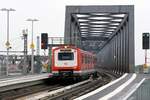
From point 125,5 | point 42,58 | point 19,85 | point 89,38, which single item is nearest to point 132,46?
point 125,5

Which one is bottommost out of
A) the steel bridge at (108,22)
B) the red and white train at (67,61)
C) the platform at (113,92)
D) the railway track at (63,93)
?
the railway track at (63,93)

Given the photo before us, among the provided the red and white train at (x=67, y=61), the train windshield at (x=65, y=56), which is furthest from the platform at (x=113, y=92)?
the train windshield at (x=65, y=56)

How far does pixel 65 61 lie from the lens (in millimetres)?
39844

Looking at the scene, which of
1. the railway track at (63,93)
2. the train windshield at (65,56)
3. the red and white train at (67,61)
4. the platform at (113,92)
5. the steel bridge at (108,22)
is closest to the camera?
the platform at (113,92)

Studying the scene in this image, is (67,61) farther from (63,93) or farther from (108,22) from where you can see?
(108,22)

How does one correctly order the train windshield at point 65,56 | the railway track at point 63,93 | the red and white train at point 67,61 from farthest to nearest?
the train windshield at point 65,56 < the red and white train at point 67,61 < the railway track at point 63,93

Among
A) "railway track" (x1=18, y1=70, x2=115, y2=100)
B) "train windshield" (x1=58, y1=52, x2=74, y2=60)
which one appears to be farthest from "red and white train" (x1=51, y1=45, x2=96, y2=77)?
"railway track" (x1=18, y1=70, x2=115, y2=100)

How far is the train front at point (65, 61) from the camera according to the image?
130ft

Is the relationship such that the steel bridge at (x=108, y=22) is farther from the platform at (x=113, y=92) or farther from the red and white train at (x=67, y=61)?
the platform at (x=113, y=92)

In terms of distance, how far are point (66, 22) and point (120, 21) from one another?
56.9 feet

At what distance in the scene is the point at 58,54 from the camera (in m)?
40.0

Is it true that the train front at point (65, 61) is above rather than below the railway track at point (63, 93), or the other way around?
above

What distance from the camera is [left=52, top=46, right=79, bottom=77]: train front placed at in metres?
39.5

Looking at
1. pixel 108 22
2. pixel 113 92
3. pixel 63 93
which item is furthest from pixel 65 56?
pixel 108 22
